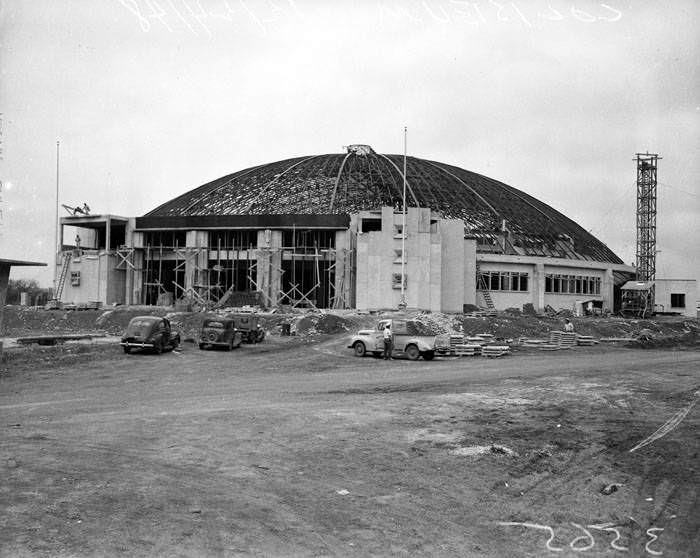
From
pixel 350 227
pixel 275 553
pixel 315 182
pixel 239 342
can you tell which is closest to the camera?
pixel 275 553

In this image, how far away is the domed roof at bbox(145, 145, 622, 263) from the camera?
64375 millimetres

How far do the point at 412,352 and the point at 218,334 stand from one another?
9.76 m

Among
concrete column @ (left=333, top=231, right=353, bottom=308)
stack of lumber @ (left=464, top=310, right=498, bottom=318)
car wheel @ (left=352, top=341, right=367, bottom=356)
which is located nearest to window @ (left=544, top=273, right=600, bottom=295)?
stack of lumber @ (left=464, top=310, right=498, bottom=318)

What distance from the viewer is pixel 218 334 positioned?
33.5 meters

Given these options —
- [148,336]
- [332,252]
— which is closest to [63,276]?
[332,252]

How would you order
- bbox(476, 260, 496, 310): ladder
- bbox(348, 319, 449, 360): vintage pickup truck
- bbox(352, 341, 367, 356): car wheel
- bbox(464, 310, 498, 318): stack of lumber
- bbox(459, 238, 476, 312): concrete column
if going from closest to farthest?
bbox(348, 319, 449, 360): vintage pickup truck < bbox(352, 341, 367, 356): car wheel < bbox(464, 310, 498, 318): stack of lumber < bbox(459, 238, 476, 312): concrete column < bbox(476, 260, 496, 310): ladder

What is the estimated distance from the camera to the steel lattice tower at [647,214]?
87.5 meters

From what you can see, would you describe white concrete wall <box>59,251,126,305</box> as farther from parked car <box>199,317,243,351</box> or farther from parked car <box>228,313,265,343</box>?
parked car <box>199,317,243,351</box>

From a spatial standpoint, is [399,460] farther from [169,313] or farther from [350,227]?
[350,227]

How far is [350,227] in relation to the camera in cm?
5716

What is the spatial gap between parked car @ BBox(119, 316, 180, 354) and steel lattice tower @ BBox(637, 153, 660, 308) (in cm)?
7193

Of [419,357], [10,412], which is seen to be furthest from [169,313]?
[10,412]

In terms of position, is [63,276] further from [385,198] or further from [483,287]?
[483,287]

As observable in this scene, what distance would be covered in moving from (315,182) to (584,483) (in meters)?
59.2
